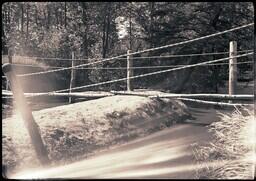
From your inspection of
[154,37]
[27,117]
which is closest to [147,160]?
[27,117]

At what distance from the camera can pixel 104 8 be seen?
13.5m

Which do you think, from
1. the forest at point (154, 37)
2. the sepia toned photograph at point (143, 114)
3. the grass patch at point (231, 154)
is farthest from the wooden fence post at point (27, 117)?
the forest at point (154, 37)

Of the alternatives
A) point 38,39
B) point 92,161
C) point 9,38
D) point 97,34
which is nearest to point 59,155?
point 92,161

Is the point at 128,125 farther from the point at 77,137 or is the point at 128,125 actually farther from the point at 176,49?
the point at 176,49

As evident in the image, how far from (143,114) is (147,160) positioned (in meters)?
1.88

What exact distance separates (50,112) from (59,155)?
1141mm

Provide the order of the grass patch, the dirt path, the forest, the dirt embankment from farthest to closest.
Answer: the forest < the dirt embankment < the dirt path < the grass patch

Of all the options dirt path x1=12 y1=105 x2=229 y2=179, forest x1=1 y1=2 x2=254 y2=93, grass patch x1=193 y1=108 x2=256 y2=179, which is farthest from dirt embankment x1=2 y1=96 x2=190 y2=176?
forest x1=1 y1=2 x2=254 y2=93

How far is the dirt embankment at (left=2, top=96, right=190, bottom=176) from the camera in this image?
483 centimetres

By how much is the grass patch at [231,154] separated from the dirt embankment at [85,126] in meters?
1.53

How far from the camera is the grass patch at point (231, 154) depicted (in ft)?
12.6

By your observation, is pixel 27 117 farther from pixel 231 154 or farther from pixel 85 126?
pixel 231 154

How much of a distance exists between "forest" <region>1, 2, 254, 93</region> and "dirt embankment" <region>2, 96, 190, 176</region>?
3.16 metres

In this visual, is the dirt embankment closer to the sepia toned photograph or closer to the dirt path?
the sepia toned photograph
